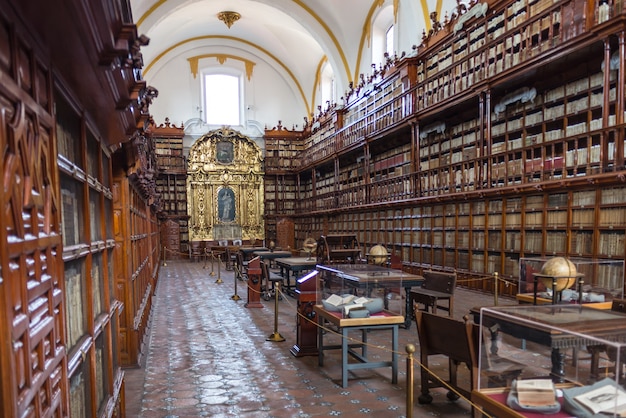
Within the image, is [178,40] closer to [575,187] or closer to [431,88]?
[431,88]

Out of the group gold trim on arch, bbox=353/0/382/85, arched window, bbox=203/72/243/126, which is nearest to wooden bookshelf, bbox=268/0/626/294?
gold trim on arch, bbox=353/0/382/85

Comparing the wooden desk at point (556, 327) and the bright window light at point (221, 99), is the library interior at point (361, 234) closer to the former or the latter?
the wooden desk at point (556, 327)

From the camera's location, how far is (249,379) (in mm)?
4539

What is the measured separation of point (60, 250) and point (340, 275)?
357 centimetres

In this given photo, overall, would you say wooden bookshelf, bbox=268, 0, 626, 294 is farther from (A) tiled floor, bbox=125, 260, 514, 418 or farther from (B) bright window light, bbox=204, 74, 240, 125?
(B) bright window light, bbox=204, 74, 240, 125

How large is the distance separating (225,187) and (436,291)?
722 inches

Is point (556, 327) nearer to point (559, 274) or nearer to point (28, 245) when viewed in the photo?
point (559, 274)

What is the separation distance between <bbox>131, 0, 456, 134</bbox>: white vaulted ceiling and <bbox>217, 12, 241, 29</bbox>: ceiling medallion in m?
0.25

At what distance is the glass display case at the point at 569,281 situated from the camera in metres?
4.02

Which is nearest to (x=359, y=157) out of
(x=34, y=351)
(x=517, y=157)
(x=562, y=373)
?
(x=517, y=157)

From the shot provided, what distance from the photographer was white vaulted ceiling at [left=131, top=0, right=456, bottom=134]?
17875 mm

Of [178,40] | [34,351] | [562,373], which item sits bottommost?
[562,373]

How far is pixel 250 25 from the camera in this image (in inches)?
899

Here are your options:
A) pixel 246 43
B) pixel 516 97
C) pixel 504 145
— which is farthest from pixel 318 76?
pixel 516 97
